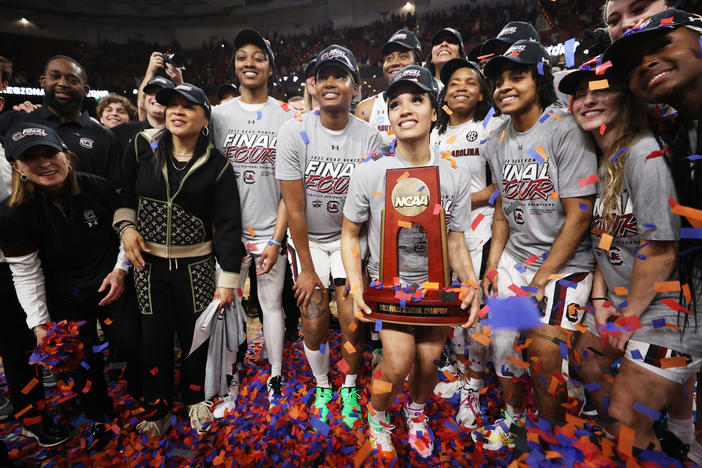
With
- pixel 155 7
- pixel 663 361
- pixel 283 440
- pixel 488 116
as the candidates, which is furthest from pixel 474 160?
pixel 155 7

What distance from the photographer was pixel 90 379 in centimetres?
215

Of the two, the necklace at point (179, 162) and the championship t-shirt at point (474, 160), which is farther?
the championship t-shirt at point (474, 160)

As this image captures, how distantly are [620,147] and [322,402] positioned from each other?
231 centimetres

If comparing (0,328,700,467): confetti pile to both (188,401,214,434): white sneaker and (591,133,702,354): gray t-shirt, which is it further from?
(591,133,702,354): gray t-shirt

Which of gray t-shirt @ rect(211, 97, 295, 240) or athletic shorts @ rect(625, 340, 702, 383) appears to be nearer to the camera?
athletic shorts @ rect(625, 340, 702, 383)

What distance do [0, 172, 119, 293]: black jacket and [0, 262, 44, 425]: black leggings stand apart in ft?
0.91

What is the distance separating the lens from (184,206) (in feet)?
6.93

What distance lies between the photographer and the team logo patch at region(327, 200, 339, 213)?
7.38ft

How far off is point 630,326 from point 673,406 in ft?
2.21

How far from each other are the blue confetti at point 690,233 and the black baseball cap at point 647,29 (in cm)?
79

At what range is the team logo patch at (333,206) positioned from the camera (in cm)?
225

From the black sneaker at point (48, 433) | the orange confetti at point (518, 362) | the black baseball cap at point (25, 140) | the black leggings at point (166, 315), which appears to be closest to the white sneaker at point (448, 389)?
the orange confetti at point (518, 362)

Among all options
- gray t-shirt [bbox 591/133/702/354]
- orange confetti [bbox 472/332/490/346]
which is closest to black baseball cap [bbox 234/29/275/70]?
gray t-shirt [bbox 591/133/702/354]

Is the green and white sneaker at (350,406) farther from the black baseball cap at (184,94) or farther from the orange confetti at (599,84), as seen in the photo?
the orange confetti at (599,84)
